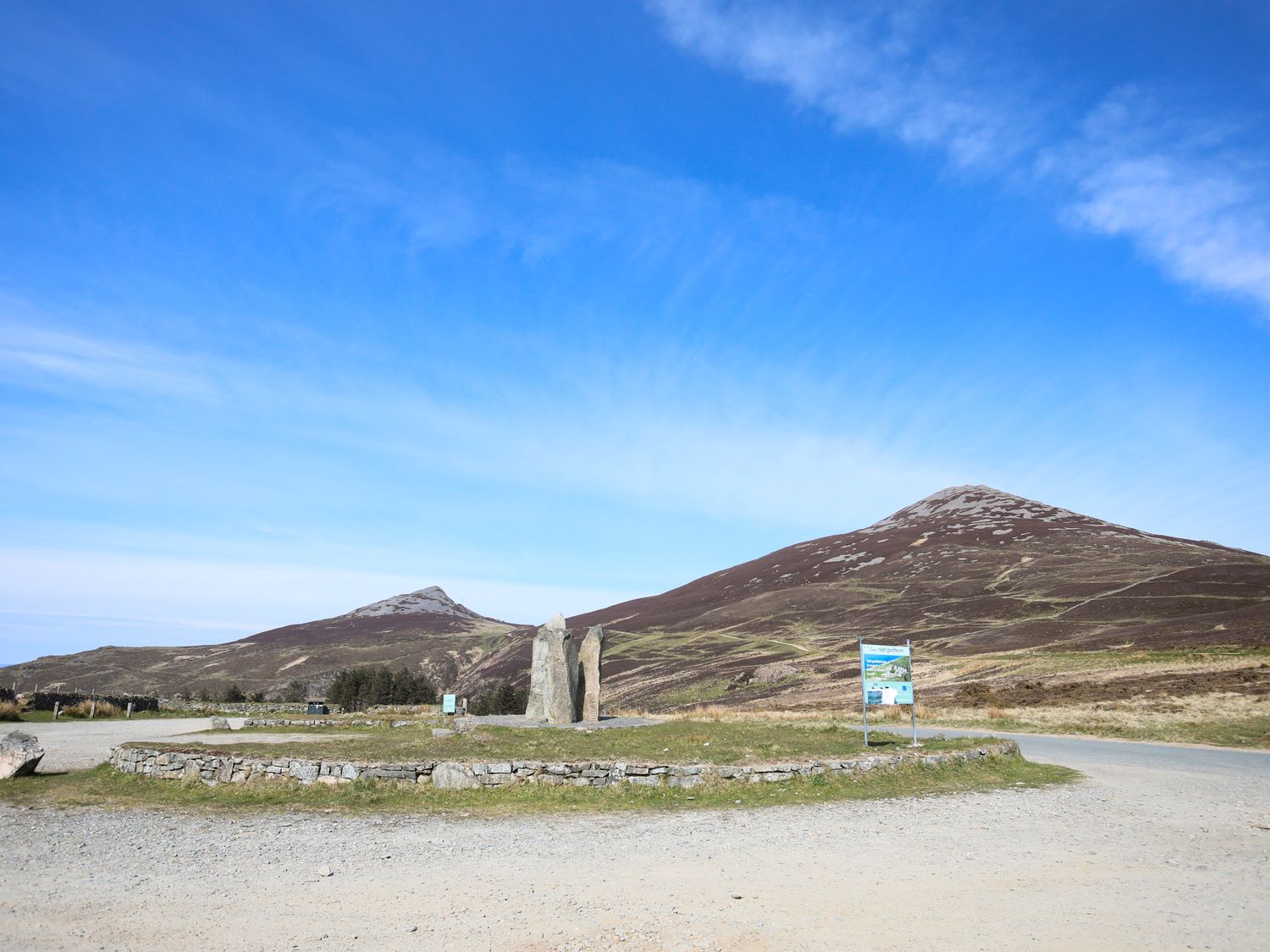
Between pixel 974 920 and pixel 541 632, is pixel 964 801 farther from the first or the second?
pixel 541 632

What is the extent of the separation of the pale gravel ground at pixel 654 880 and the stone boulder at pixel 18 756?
11.7ft

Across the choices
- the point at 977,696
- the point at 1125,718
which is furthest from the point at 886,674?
the point at 977,696

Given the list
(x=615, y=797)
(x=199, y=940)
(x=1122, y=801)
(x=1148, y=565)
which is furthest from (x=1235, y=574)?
(x=199, y=940)

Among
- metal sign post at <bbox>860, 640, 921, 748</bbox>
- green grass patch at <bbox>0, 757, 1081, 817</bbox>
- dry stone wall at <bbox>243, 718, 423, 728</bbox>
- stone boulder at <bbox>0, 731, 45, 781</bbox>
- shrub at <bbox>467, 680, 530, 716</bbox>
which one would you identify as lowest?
shrub at <bbox>467, 680, 530, 716</bbox>

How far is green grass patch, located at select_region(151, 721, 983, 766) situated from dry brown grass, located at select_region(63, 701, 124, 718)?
668 inches

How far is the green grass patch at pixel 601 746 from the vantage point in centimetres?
1574

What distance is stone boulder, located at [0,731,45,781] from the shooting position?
583 inches

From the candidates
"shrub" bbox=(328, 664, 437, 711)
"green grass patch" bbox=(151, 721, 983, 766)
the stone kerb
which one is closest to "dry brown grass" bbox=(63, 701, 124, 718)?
"shrub" bbox=(328, 664, 437, 711)

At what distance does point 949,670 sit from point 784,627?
131 ft

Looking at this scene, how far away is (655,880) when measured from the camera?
8336 mm

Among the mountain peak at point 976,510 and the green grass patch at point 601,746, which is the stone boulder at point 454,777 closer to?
the green grass patch at point 601,746

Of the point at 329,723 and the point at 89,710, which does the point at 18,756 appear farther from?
the point at 89,710

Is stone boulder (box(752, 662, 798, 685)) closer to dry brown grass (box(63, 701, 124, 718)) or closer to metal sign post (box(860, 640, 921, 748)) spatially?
metal sign post (box(860, 640, 921, 748))

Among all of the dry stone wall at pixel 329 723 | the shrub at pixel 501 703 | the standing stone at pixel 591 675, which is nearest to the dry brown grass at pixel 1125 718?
the standing stone at pixel 591 675
